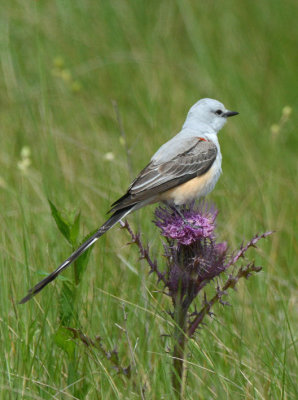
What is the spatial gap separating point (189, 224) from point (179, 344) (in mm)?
534

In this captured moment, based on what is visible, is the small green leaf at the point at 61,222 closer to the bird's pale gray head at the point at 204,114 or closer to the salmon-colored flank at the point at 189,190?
the salmon-colored flank at the point at 189,190

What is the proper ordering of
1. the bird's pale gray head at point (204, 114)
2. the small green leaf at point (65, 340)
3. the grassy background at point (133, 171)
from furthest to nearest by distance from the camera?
the bird's pale gray head at point (204, 114) < the grassy background at point (133, 171) < the small green leaf at point (65, 340)

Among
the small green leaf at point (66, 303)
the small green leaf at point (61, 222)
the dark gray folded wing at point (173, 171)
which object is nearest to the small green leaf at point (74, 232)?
the small green leaf at point (61, 222)

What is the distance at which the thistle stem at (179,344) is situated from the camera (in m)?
3.02

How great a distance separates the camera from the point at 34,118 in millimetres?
6371

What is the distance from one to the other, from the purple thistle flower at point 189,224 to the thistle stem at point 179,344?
10.9 inches

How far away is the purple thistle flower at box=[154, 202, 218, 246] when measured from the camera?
304 centimetres

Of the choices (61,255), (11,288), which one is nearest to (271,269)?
(61,255)

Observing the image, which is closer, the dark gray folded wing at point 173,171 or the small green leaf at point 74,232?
the small green leaf at point 74,232

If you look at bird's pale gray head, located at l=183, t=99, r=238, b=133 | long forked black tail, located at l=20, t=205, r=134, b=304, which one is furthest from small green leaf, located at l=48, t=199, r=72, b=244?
bird's pale gray head, located at l=183, t=99, r=238, b=133

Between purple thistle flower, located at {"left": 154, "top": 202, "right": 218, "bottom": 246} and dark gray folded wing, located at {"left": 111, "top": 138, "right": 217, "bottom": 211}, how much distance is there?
0.54 meters

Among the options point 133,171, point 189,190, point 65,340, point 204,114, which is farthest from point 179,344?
point 133,171

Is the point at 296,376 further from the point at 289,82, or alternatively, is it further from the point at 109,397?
the point at 289,82

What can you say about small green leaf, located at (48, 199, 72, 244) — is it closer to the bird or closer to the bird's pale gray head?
the bird
